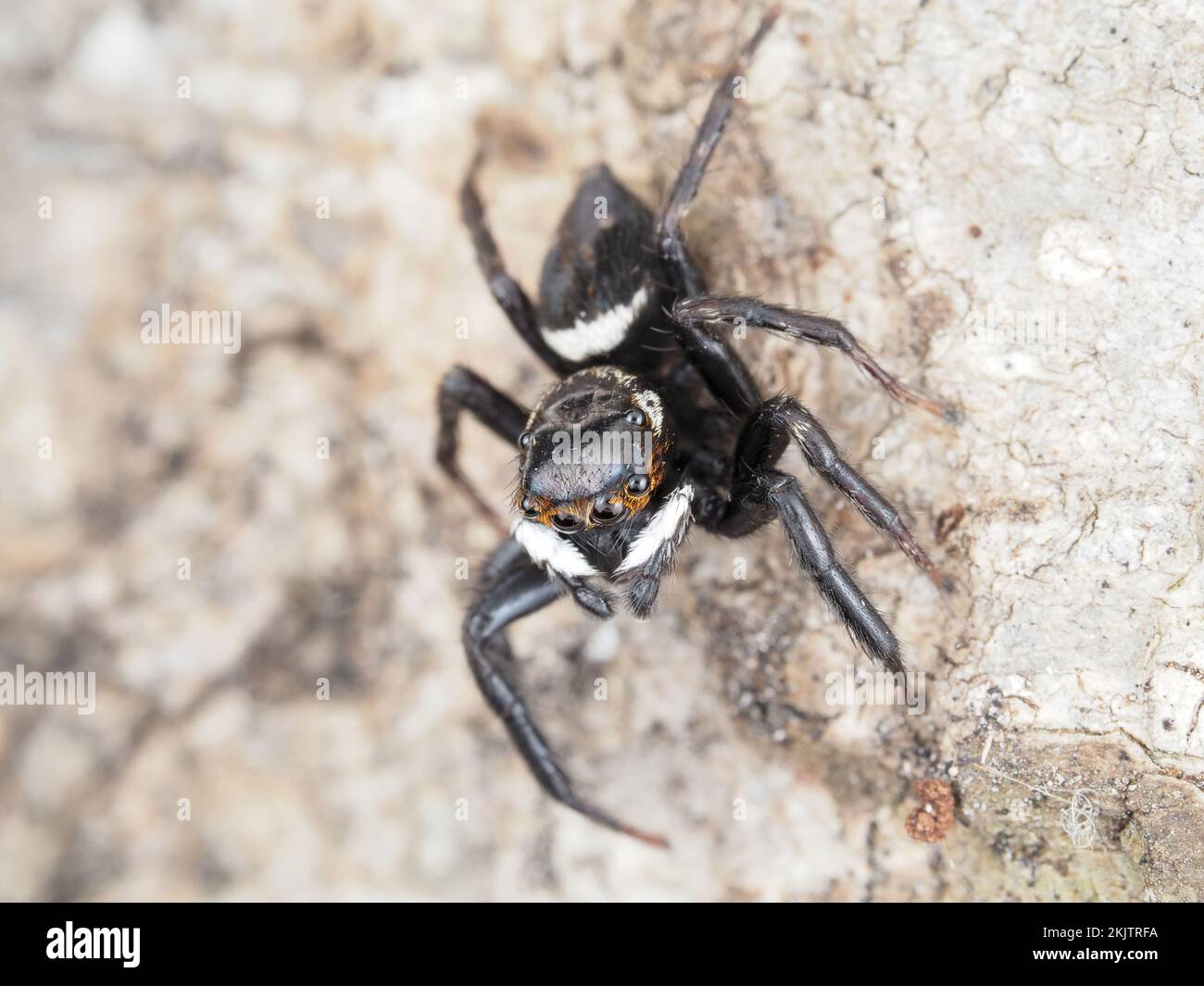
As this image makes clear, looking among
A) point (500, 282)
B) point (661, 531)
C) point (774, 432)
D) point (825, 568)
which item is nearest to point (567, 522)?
point (661, 531)

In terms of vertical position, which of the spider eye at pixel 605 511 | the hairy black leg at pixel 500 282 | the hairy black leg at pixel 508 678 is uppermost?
the hairy black leg at pixel 500 282

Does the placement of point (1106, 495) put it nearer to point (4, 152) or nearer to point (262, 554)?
point (262, 554)

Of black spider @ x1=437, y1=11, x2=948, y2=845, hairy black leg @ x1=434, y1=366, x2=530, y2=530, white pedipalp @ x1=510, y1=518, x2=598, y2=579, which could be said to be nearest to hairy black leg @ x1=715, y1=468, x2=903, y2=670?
black spider @ x1=437, y1=11, x2=948, y2=845

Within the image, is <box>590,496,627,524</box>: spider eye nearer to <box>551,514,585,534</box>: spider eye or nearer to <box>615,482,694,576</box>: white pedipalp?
<box>551,514,585,534</box>: spider eye

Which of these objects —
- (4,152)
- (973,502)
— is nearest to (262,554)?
(4,152)

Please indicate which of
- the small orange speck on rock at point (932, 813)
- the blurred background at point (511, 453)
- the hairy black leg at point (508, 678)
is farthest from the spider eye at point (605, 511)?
the small orange speck on rock at point (932, 813)

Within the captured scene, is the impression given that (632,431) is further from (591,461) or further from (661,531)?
(661,531)

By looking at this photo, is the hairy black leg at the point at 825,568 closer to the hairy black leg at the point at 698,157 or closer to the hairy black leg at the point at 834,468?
the hairy black leg at the point at 834,468
